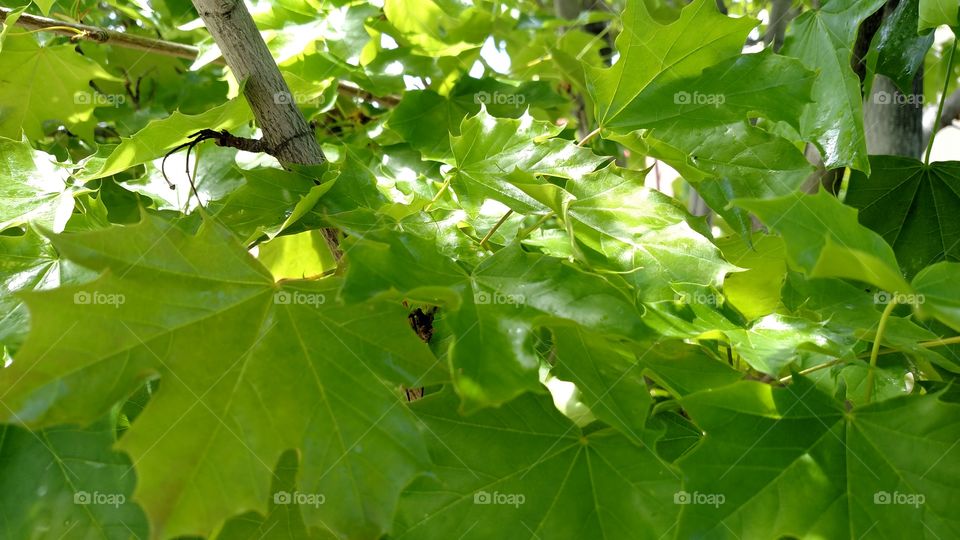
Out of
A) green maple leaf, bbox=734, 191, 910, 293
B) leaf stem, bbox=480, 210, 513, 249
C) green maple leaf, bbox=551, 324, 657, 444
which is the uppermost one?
green maple leaf, bbox=734, 191, 910, 293

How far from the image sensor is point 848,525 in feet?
1.85

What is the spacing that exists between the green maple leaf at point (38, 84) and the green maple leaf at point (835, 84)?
36.2 inches

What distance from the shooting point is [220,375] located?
20.2 inches

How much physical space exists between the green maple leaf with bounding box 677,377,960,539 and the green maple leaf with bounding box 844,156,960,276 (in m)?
0.44

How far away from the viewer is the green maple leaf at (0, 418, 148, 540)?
56cm

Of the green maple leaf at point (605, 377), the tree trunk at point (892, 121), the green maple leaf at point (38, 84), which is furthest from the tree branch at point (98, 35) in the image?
the tree trunk at point (892, 121)

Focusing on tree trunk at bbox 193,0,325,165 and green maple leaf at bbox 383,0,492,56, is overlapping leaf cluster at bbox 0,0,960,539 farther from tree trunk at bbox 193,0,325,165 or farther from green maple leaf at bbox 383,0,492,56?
green maple leaf at bbox 383,0,492,56

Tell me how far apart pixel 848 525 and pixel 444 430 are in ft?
1.05

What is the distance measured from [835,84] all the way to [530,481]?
56 centimetres

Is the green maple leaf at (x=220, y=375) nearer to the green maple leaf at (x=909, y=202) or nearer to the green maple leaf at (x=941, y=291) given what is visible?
the green maple leaf at (x=941, y=291)

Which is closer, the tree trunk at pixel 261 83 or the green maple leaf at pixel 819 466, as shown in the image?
the green maple leaf at pixel 819 466

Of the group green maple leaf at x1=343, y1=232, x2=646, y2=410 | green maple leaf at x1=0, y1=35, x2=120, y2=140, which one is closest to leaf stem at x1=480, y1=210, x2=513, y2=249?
green maple leaf at x1=343, y1=232, x2=646, y2=410

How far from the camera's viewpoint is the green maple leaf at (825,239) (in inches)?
18.3

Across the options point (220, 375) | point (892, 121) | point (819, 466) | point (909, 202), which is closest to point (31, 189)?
point (220, 375)
